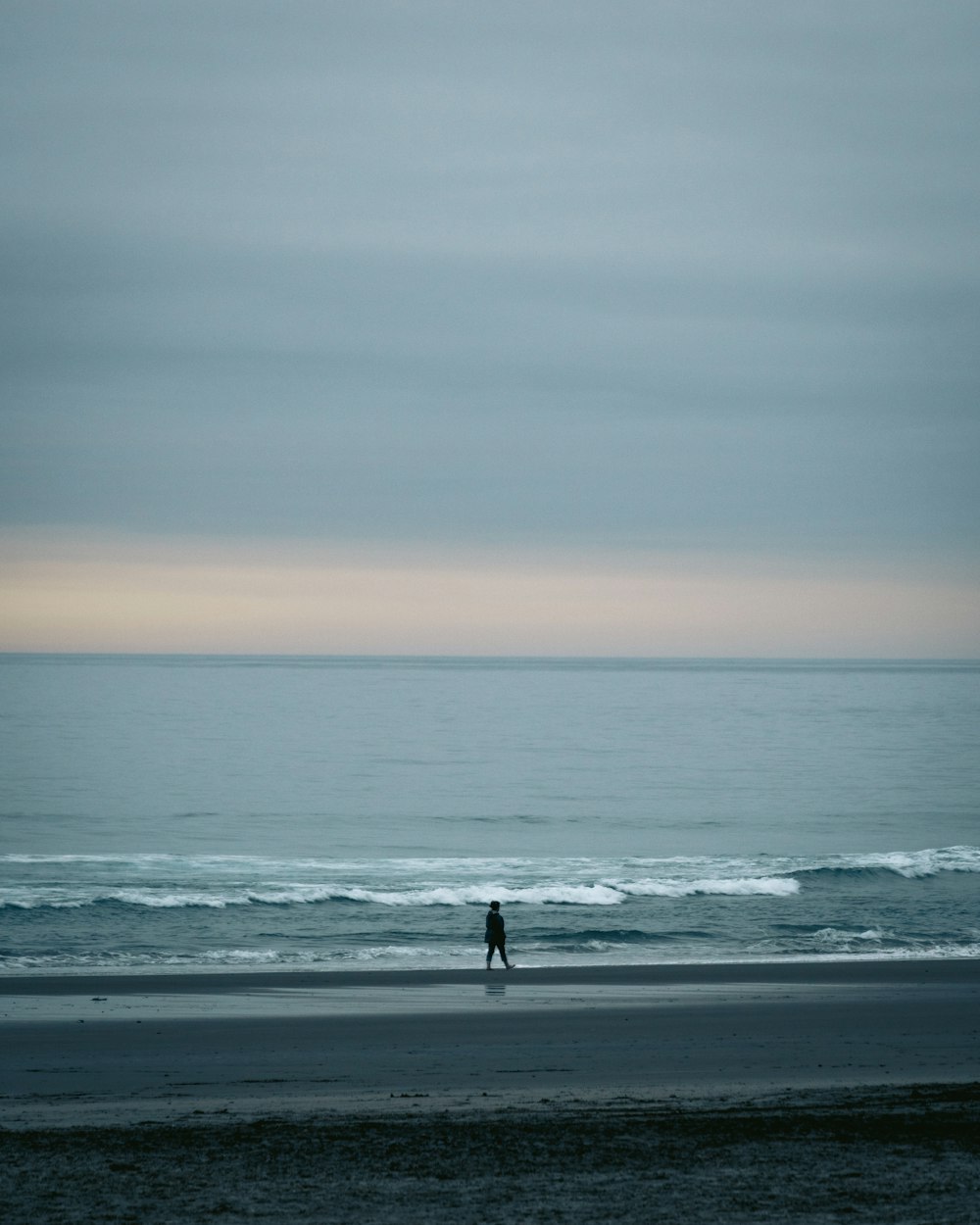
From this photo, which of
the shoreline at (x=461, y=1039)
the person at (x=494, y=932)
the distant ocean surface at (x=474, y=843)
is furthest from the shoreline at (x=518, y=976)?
the distant ocean surface at (x=474, y=843)

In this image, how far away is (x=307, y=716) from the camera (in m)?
116

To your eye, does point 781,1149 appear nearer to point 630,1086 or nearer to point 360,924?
point 630,1086

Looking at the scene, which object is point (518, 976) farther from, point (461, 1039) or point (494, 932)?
point (461, 1039)

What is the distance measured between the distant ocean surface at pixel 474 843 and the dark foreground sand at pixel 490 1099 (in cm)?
456

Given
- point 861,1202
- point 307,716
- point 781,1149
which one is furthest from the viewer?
point 307,716

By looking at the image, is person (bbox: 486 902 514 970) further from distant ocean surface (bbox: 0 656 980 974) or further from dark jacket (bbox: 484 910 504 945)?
distant ocean surface (bbox: 0 656 980 974)

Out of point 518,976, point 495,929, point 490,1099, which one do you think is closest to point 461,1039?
point 490,1099

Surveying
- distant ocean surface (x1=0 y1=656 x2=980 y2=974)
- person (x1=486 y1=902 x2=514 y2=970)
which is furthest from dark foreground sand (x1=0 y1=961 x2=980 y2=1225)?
distant ocean surface (x1=0 y1=656 x2=980 y2=974)

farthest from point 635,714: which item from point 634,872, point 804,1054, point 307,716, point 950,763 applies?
point 804,1054

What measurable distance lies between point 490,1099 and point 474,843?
30.9m

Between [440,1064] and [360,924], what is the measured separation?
13.6 metres

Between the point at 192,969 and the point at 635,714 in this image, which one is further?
the point at 635,714

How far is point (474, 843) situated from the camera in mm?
43375

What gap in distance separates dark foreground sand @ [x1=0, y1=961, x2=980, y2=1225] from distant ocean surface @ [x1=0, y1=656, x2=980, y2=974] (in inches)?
179
